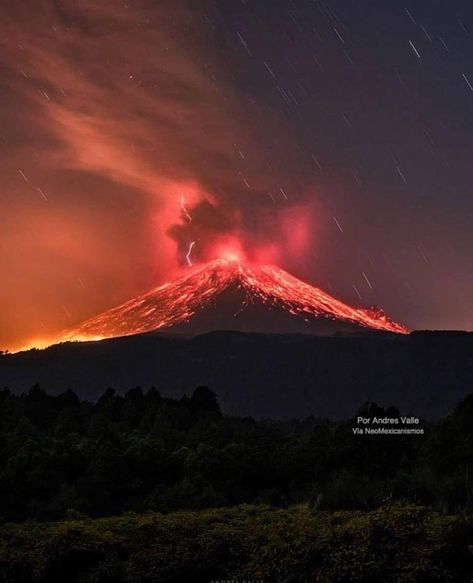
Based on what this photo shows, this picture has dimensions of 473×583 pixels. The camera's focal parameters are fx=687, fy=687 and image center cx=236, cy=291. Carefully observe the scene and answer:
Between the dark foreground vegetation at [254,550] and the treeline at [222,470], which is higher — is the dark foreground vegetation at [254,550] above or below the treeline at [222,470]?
below

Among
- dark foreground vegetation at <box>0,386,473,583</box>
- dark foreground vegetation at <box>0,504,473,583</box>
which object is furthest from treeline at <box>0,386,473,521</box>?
dark foreground vegetation at <box>0,504,473,583</box>

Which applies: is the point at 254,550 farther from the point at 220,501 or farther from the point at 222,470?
the point at 222,470

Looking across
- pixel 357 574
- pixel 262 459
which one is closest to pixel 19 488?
pixel 262 459

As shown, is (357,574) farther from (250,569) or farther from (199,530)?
(199,530)

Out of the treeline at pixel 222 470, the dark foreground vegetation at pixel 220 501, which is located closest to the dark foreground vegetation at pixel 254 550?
the dark foreground vegetation at pixel 220 501

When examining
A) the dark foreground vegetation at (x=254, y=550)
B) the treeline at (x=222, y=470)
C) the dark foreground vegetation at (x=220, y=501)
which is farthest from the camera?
the treeline at (x=222, y=470)

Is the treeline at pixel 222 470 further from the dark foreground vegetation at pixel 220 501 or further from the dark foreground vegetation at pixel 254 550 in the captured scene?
the dark foreground vegetation at pixel 254 550

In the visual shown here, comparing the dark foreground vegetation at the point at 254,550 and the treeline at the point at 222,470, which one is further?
the treeline at the point at 222,470
